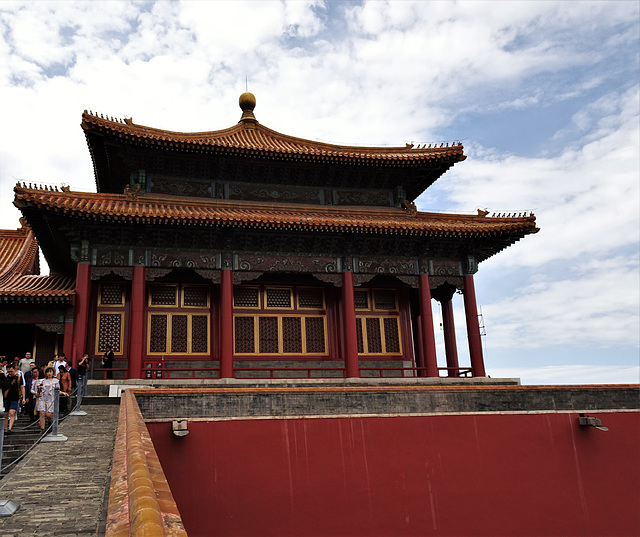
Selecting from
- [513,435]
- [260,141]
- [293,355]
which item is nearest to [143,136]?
[260,141]

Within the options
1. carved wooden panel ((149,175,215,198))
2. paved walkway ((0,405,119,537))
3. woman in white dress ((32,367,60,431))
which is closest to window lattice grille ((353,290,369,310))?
carved wooden panel ((149,175,215,198))

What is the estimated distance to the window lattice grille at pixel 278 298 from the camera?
733 inches

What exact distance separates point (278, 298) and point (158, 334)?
3.99 metres

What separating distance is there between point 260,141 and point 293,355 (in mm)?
8487

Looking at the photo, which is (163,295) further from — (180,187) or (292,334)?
(292,334)

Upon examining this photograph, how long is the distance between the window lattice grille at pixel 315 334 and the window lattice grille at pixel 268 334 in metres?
1.05

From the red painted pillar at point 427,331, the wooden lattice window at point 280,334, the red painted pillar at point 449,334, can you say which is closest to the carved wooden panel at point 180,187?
the wooden lattice window at point 280,334

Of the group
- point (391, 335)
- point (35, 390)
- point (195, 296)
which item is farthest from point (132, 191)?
point (391, 335)

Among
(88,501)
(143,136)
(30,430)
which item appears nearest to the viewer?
(88,501)

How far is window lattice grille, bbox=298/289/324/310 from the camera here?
1891 centimetres

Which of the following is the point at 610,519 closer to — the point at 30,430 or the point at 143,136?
the point at 30,430

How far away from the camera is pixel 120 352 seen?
16.8 metres

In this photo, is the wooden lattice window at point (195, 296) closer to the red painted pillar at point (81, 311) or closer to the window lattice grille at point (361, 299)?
the red painted pillar at point (81, 311)

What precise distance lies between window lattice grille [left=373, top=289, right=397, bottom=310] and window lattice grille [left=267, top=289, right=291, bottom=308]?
3031 mm
